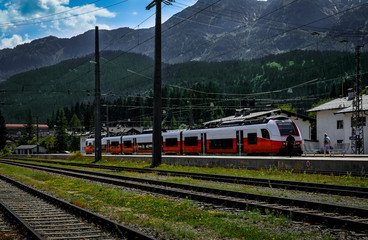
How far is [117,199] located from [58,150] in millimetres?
125246

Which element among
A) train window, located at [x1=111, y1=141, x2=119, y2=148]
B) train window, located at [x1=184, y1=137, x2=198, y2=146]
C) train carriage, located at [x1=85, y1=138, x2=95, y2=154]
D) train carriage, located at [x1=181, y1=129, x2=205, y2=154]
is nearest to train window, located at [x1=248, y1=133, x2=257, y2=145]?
train carriage, located at [x1=181, y1=129, x2=205, y2=154]

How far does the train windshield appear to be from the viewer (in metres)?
28.5

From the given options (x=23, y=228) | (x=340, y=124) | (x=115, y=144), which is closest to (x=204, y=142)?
(x=115, y=144)

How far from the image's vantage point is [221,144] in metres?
32.9

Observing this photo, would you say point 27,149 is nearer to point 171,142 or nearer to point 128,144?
point 128,144

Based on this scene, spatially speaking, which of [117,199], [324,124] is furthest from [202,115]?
[117,199]

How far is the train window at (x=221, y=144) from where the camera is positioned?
31909 mm

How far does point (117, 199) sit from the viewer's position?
1141cm

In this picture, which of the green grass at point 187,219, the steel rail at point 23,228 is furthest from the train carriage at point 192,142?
the steel rail at point 23,228

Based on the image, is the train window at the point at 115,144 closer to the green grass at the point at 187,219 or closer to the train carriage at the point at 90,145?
the train carriage at the point at 90,145

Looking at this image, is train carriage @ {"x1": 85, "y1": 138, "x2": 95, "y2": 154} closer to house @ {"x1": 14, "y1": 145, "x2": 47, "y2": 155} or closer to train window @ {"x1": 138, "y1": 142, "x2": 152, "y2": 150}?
train window @ {"x1": 138, "y1": 142, "x2": 152, "y2": 150}

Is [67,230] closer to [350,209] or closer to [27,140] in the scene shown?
[350,209]

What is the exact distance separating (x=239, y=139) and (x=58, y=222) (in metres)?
23.8

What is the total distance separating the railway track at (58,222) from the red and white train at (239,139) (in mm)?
19998
